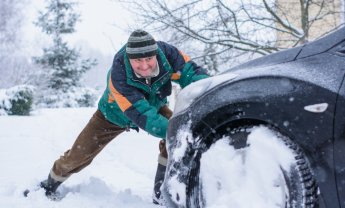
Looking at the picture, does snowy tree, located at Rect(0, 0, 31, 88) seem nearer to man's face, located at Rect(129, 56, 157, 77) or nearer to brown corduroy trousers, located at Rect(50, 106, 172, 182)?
brown corduroy trousers, located at Rect(50, 106, 172, 182)

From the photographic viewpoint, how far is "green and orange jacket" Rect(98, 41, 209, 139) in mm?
3062

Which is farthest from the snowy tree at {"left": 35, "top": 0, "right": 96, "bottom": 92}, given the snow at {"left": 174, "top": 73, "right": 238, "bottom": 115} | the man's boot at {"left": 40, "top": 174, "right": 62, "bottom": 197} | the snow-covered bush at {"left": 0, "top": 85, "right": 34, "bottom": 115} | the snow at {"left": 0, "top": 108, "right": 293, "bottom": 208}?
the snow at {"left": 174, "top": 73, "right": 238, "bottom": 115}

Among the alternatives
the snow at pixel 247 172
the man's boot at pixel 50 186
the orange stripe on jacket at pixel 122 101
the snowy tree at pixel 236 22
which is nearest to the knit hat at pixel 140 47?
the orange stripe on jacket at pixel 122 101

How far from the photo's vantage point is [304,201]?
6.29 feet

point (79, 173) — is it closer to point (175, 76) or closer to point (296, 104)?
point (175, 76)

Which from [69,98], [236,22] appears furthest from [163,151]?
[69,98]

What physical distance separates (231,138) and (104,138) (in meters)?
1.91

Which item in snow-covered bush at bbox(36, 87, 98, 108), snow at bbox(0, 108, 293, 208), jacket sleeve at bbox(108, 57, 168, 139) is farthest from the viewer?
snow-covered bush at bbox(36, 87, 98, 108)

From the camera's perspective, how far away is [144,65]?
123 inches

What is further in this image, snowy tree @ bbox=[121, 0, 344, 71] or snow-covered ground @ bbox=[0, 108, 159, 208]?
snowy tree @ bbox=[121, 0, 344, 71]

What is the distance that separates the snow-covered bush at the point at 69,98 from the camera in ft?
84.2

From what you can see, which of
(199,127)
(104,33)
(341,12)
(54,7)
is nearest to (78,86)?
(54,7)

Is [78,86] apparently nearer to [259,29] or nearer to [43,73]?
[43,73]

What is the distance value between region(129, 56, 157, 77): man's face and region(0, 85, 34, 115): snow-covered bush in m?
11.8
